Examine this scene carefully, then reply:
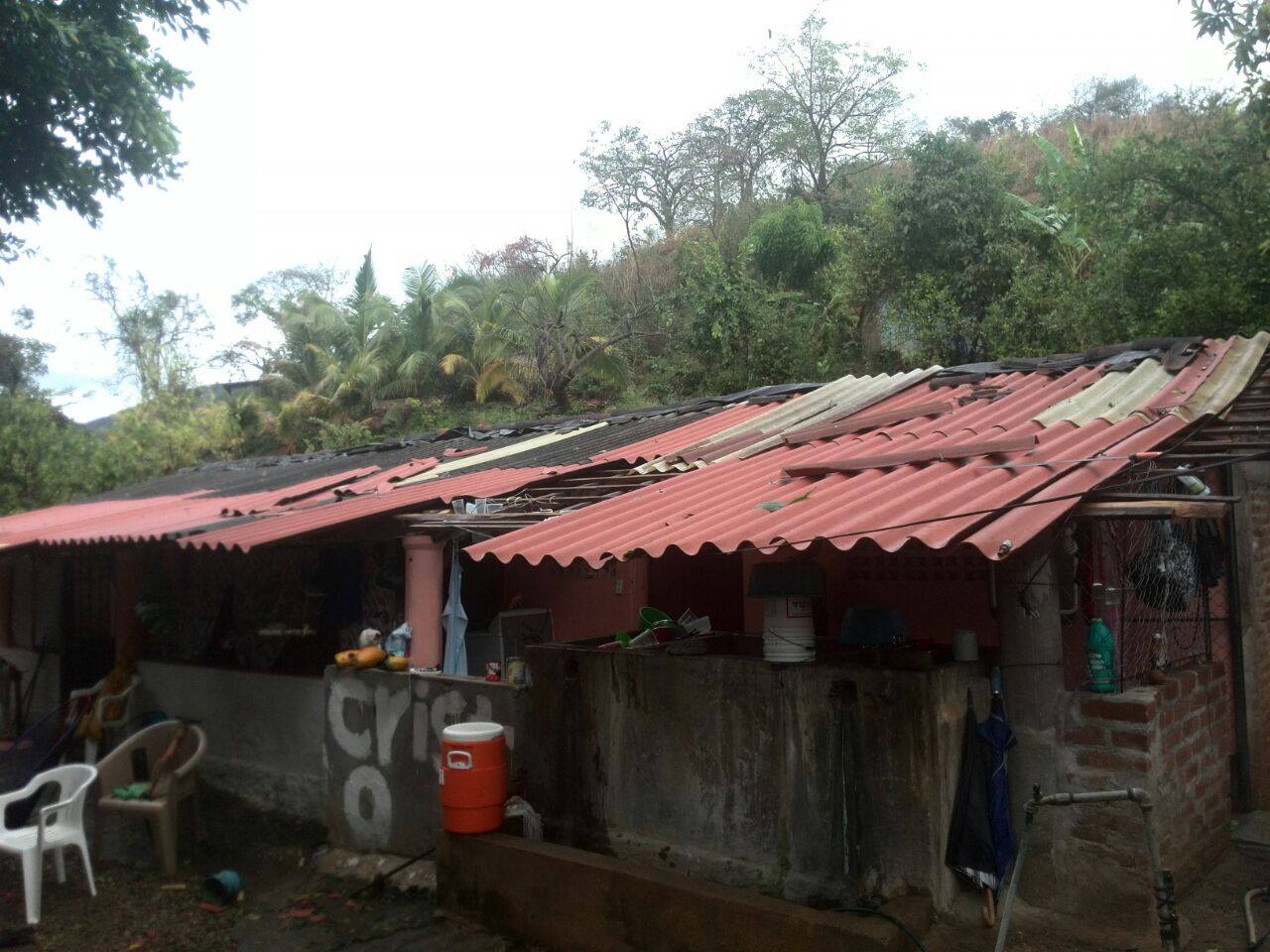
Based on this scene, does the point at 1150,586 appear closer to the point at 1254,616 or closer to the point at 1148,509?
the point at 1254,616

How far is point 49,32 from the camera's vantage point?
34.0 ft

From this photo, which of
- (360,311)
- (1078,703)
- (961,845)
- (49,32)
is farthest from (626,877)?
(360,311)

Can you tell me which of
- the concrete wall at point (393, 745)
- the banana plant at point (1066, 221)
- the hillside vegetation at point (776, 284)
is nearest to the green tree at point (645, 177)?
the hillside vegetation at point (776, 284)

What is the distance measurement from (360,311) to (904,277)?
14194 millimetres

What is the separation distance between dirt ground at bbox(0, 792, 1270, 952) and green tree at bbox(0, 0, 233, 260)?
26.0ft

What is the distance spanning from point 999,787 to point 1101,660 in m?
0.78

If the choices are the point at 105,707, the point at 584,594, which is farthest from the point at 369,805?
the point at 105,707

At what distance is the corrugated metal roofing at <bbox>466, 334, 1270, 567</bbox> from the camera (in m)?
4.00

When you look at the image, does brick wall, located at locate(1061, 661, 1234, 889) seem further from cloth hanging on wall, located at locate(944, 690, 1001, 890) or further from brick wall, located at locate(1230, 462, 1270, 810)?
brick wall, located at locate(1230, 462, 1270, 810)

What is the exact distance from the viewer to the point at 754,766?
195 inches

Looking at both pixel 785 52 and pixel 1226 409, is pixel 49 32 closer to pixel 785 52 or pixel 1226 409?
pixel 1226 409

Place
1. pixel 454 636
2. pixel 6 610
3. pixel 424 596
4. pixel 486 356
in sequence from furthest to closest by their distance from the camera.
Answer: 1. pixel 486 356
2. pixel 6 610
3. pixel 454 636
4. pixel 424 596

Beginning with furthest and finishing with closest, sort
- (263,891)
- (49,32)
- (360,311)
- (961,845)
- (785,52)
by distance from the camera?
(785,52), (360,311), (49,32), (263,891), (961,845)

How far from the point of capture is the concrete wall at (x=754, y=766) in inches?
175
